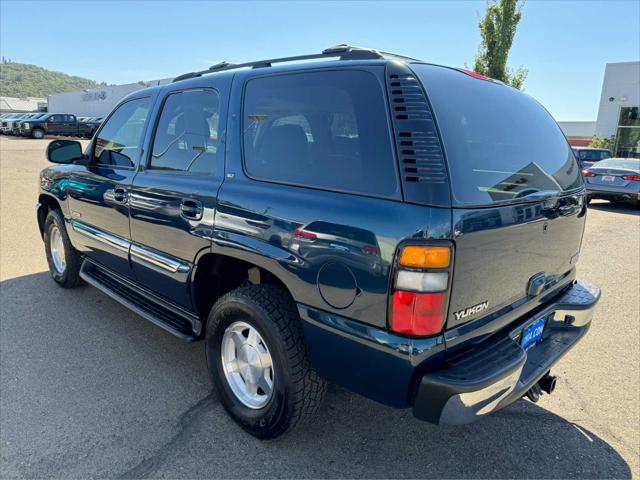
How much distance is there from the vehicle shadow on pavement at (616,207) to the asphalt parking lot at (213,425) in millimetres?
8569

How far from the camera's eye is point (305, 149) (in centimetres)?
230

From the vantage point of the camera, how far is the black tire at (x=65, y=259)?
4.45 m

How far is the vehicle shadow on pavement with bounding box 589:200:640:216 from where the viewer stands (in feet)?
36.1

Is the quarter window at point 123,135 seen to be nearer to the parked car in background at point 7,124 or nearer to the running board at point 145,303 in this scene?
the running board at point 145,303

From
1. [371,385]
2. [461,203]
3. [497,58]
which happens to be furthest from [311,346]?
[497,58]

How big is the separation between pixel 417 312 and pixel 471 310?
1.09 ft

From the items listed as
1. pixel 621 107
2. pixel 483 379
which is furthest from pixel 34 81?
pixel 483 379

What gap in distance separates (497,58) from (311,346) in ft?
51.7

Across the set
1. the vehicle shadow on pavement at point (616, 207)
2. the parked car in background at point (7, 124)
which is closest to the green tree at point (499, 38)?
the vehicle shadow on pavement at point (616, 207)

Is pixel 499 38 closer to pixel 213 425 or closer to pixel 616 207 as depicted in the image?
pixel 616 207

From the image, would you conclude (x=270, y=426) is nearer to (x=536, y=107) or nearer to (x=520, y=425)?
(x=520, y=425)

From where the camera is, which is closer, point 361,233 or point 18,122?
point 361,233

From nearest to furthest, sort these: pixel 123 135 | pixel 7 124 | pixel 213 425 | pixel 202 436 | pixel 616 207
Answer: pixel 202 436, pixel 213 425, pixel 123 135, pixel 616 207, pixel 7 124

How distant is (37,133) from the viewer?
97.1 ft
